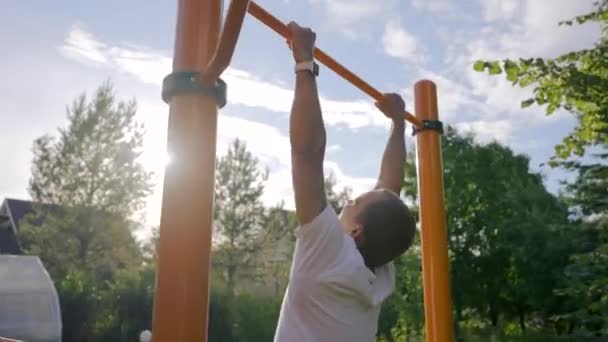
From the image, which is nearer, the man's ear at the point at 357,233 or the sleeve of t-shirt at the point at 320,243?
the sleeve of t-shirt at the point at 320,243

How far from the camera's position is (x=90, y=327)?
1340cm

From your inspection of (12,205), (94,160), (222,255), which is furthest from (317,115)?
(12,205)

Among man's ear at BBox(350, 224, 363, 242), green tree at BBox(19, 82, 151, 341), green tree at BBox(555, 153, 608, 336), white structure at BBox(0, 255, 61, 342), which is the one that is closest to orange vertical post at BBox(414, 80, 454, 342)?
man's ear at BBox(350, 224, 363, 242)

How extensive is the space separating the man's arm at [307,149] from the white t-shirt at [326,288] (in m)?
0.04

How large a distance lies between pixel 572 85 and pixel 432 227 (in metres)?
2.54

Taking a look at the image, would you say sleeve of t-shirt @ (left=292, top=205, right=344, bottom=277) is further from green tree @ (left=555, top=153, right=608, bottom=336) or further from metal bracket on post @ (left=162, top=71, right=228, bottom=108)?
green tree @ (left=555, top=153, right=608, bottom=336)

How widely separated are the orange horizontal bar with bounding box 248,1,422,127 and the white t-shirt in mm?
574

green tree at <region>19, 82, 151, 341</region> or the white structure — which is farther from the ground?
green tree at <region>19, 82, 151, 341</region>

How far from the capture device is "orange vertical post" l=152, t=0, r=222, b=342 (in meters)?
1.18

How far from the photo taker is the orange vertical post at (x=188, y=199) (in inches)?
46.6

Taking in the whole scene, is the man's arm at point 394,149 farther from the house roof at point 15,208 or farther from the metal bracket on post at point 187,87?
the house roof at point 15,208

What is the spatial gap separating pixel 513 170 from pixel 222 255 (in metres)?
10.6

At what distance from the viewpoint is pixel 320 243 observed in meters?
1.37

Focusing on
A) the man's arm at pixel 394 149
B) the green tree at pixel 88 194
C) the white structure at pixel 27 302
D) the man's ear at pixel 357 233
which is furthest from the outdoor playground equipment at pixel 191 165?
the green tree at pixel 88 194
